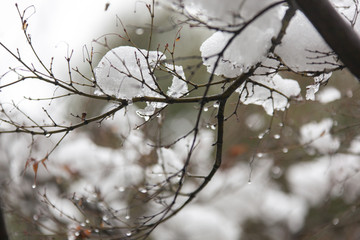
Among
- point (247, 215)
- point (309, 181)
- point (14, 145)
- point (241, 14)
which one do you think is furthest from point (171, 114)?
point (241, 14)

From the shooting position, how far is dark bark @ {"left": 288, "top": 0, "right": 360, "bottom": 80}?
1.22m

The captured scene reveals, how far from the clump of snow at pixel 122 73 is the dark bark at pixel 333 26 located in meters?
0.60

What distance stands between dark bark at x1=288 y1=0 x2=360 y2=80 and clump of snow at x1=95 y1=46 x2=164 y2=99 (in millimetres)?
596

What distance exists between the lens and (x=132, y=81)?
5.24 ft

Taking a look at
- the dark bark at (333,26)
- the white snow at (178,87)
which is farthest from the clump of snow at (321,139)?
the dark bark at (333,26)

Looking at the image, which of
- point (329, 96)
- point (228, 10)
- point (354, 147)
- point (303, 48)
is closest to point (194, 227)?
point (354, 147)

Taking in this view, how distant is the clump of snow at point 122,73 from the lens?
1.57 meters

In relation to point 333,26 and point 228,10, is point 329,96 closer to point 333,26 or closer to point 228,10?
point 333,26

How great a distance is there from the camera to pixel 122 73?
1.59m

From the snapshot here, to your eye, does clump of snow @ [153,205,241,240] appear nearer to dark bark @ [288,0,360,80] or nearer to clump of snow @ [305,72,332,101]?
clump of snow @ [305,72,332,101]

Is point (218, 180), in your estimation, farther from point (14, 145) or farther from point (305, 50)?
point (305, 50)

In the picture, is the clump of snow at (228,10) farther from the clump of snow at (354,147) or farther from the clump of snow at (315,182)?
the clump of snow at (315,182)

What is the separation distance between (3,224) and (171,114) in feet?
22.0

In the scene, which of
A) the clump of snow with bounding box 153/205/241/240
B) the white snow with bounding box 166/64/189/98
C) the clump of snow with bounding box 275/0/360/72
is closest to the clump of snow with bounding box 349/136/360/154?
the clump of snow with bounding box 275/0/360/72
